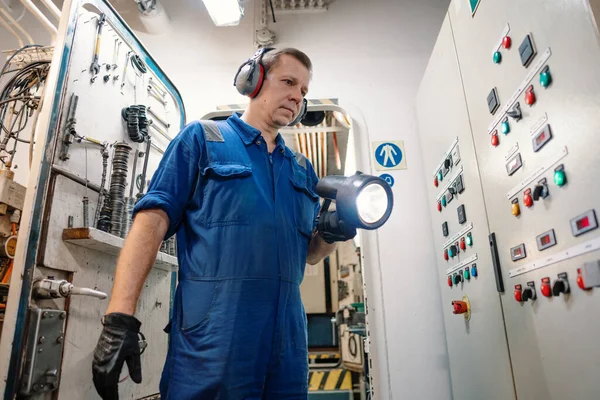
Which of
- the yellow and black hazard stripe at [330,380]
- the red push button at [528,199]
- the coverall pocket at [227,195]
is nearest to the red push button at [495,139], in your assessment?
the red push button at [528,199]

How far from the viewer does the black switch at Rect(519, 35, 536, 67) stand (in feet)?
3.45

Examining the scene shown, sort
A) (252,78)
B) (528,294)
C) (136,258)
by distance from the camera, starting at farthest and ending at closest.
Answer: (252,78), (528,294), (136,258)

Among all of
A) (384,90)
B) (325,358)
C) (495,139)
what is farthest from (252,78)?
(325,358)

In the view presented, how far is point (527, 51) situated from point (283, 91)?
76 cm

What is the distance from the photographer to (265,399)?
1.03m

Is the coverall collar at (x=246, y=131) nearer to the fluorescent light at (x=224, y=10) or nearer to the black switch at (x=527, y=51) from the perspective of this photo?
the black switch at (x=527, y=51)

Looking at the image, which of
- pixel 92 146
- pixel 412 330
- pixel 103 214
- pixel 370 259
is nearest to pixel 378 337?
pixel 412 330

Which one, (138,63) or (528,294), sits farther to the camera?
(138,63)

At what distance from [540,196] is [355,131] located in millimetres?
1368

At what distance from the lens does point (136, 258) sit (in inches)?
39.4

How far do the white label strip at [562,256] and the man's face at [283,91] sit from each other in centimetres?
89

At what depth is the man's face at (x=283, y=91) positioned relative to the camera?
140 centimetres

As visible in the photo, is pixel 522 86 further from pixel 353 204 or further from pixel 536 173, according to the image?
pixel 353 204

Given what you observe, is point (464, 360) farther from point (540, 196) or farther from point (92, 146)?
point (92, 146)
